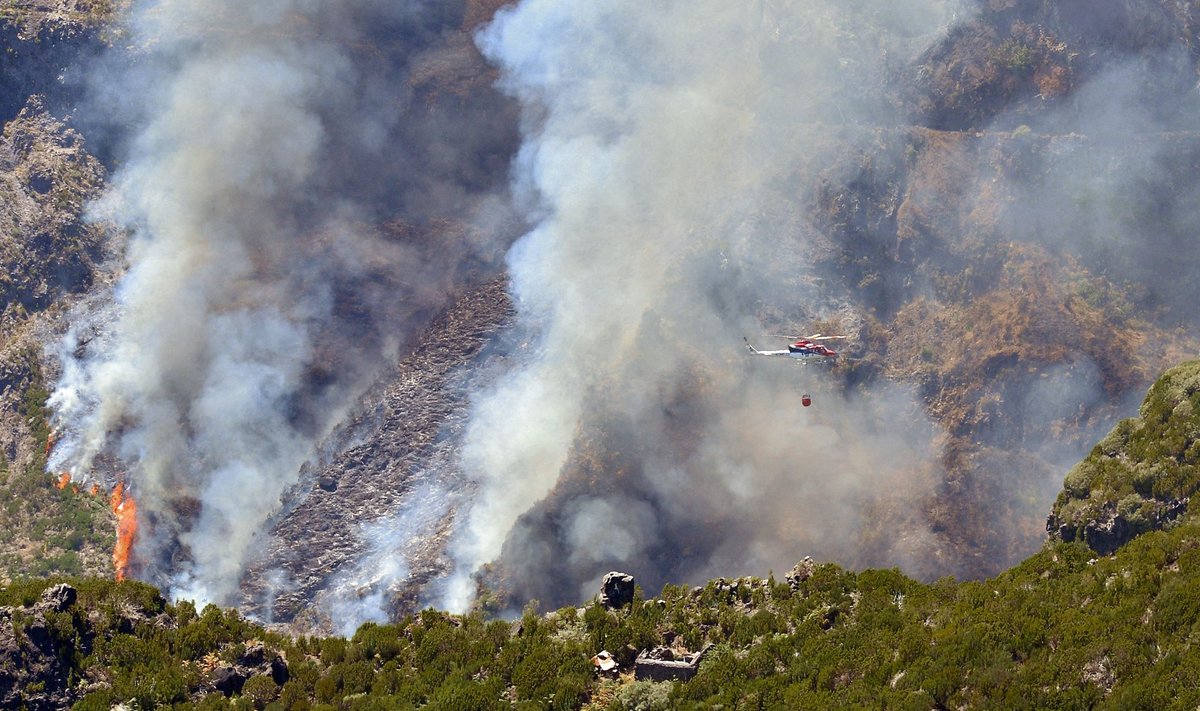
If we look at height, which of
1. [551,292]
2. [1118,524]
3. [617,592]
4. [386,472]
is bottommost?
[1118,524]

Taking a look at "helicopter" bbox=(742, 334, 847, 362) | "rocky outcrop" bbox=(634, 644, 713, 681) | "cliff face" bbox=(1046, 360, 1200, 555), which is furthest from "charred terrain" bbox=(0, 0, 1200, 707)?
"rocky outcrop" bbox=(634, 644, 713, 681)

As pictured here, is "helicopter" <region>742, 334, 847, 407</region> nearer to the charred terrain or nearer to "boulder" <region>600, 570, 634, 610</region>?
the charred terrain

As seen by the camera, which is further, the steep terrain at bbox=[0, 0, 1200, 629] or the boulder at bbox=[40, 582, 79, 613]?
the steep terrain at bbox=[0, 0, 1200, 629]

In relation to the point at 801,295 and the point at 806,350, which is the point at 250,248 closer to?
the point at 801,295

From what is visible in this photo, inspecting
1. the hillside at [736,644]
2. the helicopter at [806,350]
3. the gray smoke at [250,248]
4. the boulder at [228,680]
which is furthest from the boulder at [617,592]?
the gray smoke at [250,248]

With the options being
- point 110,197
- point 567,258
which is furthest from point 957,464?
point 110,197

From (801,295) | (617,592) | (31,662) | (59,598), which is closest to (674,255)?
(801,295)

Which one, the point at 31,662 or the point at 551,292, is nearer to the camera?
the point at 31,662

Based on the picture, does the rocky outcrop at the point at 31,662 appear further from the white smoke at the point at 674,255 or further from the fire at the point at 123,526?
the white smoke at the point at 674,255
